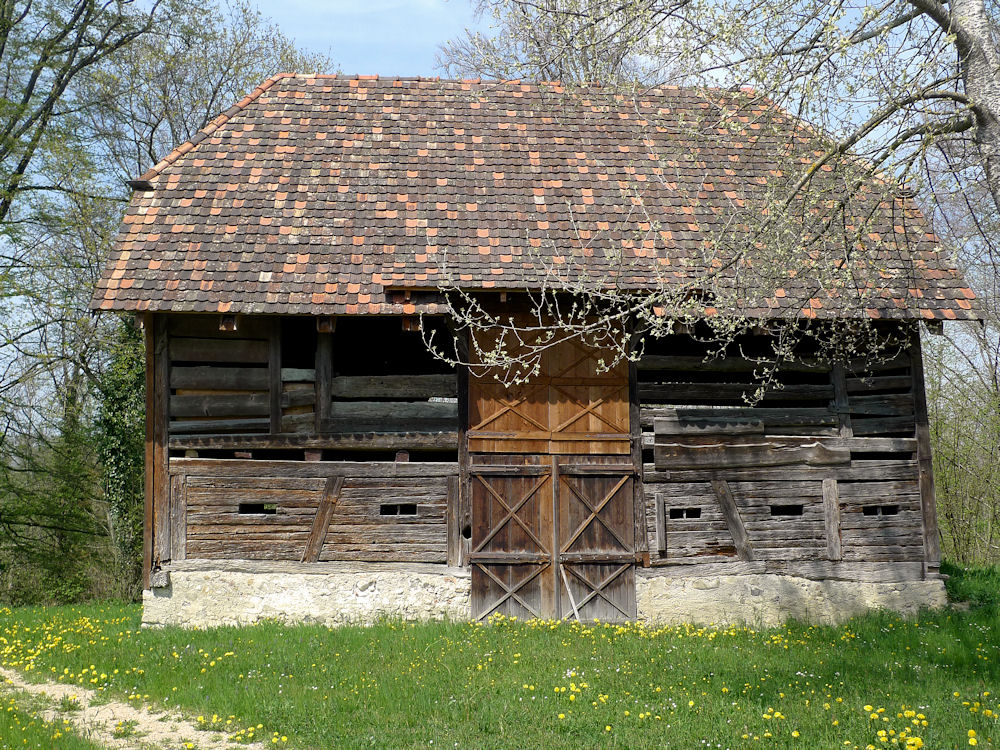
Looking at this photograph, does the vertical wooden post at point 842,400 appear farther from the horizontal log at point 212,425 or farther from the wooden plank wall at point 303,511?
the horizontal log at point 212,425

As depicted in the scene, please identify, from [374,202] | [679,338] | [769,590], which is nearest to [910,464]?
[769,590]

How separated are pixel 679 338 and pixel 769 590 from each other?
9.89ft

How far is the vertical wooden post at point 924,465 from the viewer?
377 inches

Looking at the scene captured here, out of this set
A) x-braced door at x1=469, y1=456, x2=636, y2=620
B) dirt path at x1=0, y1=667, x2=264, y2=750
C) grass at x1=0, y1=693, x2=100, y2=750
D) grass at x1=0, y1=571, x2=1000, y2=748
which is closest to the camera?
grass at x1=0, y1=693, x2=100, y2=750

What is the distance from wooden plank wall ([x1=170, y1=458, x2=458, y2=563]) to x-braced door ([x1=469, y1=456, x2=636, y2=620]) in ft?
1.57

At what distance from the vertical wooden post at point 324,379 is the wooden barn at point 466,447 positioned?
0.02 meters

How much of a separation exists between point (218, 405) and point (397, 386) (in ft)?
6.45

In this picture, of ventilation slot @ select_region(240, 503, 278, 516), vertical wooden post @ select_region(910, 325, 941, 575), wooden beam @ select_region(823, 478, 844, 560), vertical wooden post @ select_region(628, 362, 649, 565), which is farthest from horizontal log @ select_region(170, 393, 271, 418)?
vertical wooden post @ select_region(910, 325, 941, 575)

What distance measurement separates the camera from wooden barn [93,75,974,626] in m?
9.05

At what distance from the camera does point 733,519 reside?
9484 millimetres

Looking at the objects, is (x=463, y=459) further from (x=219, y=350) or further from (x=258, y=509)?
(x=219, y=350)

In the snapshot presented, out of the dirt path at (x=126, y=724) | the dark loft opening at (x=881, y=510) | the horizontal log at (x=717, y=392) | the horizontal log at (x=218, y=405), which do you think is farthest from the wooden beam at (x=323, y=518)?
the dark loft opening at (x=881, y=510)

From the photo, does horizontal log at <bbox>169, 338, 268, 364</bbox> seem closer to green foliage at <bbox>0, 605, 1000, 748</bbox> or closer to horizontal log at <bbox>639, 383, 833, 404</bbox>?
green foliage at <bbox>0, 605, 1000, 748</bbox>

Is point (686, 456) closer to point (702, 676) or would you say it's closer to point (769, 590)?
point (769, 590)
